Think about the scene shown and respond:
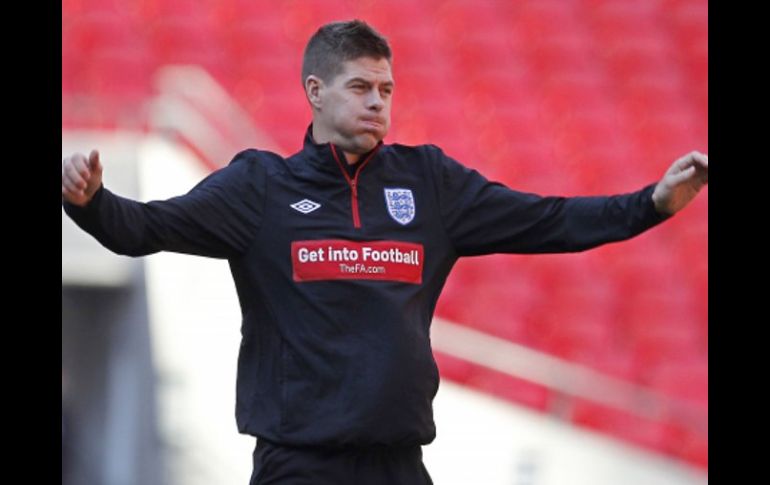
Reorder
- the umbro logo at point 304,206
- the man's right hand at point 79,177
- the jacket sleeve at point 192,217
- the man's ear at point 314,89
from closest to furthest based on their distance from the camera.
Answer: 1. the man's right hand at point 79,177
2. the jacket sleeve at point 192,217
3. the umbro logo at point 304,206
4. the man's ear at point 314,89

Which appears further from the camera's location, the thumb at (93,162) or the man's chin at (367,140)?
the man's chin at (367,140)

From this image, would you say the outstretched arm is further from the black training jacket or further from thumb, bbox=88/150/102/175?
thumb, bbox=88/150/102/175

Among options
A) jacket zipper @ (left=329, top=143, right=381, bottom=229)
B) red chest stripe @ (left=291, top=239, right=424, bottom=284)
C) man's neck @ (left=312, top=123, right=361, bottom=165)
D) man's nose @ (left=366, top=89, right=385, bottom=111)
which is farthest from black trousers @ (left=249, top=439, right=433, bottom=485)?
man's nose @ (left=366, top=89, right=385, bottom=111)

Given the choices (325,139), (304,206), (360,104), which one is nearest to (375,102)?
(360,104)

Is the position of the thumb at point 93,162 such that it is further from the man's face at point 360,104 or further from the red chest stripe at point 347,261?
the man's face at point 360,104

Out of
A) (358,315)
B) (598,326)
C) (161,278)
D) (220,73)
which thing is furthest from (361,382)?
(220,73)

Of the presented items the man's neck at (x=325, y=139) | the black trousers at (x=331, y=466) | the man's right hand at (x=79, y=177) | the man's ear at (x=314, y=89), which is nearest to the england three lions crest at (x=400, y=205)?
the man's neck at (x=325, y=139)

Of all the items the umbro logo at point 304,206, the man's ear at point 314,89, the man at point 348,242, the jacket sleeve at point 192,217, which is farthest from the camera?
the man's ear at point 314,89

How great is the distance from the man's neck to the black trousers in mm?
691

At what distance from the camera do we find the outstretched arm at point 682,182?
10.2ft

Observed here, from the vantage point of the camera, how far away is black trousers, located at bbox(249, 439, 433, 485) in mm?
3064

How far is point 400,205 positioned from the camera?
3262 mm
